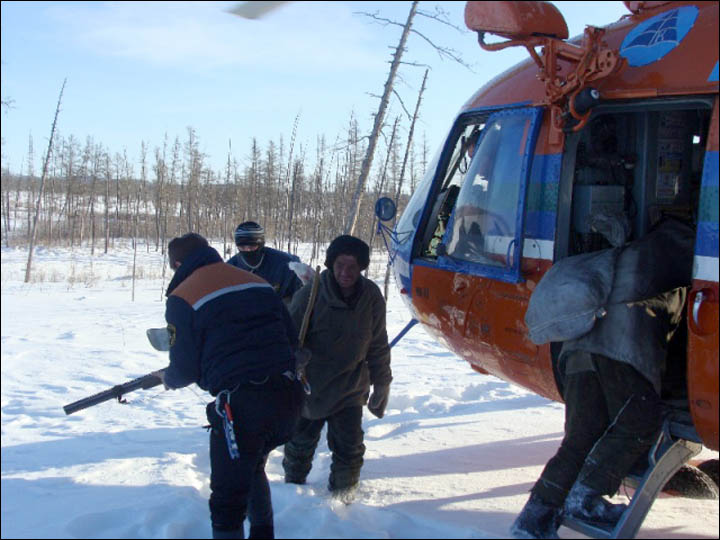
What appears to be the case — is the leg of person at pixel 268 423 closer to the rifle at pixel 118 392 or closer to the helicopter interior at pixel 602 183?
the rifle at pixel 118 392

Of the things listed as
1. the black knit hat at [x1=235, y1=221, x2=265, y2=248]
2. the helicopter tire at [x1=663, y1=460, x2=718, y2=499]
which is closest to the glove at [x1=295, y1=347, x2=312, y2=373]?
the black knit hat at [x1=235, y1=221, x2=265, y2=248]

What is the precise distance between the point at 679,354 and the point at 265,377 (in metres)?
2.28

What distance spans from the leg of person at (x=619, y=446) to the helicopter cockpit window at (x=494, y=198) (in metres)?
1.01

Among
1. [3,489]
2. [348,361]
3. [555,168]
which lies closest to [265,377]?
[348,361]

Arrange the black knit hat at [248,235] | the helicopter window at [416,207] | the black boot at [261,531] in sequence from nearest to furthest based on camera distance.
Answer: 1. the black boot at [261,531]
2. the helicopter window at [416,207]
3. the black knit hat at [248,235]

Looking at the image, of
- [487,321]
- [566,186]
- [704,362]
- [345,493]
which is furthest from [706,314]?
[345,493]

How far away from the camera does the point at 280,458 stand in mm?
5125

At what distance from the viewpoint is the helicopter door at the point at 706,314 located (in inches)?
109

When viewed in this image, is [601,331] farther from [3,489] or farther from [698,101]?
[3,489]

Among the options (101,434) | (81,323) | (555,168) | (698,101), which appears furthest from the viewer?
(81,323)

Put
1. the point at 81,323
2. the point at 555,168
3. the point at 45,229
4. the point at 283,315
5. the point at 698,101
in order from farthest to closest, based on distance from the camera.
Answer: the point at 45,229, the point at 81,323, the point at 555,168, the point at 283,315, the point at 698,101

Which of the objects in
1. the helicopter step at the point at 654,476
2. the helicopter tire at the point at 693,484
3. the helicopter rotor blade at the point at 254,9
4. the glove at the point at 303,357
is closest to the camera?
the helicopter rotor blade at the point at 254,9

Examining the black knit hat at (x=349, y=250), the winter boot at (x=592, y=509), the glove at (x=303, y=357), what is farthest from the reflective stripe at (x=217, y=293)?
the winter boot at (x=592, y=509)

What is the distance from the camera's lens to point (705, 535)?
3652 millimetres
